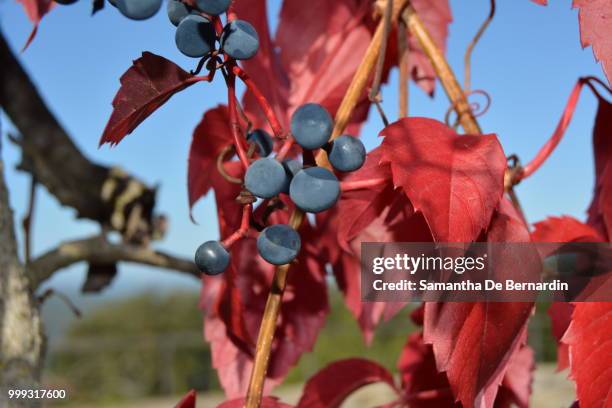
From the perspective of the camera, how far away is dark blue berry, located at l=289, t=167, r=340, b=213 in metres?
0.33

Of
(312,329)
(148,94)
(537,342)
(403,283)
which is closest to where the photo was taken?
(148,94)

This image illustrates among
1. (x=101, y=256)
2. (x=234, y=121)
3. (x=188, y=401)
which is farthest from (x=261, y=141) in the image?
(x=101, y=256)

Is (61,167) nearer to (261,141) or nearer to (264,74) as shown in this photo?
(264,74)

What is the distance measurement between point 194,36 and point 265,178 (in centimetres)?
7

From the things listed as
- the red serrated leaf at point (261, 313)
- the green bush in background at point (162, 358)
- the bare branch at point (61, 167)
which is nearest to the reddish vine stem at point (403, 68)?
the red serrated leaf at point (261, 313)

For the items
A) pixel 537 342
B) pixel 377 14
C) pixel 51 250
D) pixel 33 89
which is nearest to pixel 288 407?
pixel 377 14

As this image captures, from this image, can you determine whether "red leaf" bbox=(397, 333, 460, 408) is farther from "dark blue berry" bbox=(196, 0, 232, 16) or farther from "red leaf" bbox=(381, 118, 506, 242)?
"dark blue berry" bbox=(196, 0, 232, 16)

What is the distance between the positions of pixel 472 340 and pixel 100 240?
0.68 m

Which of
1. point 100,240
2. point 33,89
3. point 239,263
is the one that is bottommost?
point 239,263

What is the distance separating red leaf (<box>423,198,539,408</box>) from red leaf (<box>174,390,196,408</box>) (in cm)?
14

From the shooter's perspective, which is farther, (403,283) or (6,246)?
(6,246)

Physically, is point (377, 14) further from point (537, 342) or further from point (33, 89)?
point (537, 342)

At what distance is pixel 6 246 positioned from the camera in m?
0.61

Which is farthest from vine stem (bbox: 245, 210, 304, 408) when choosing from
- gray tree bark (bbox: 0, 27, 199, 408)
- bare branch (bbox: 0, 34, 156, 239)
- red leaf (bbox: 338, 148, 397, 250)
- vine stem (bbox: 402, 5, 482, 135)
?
bare branch (bbox: 0, 34, 156, 239)
